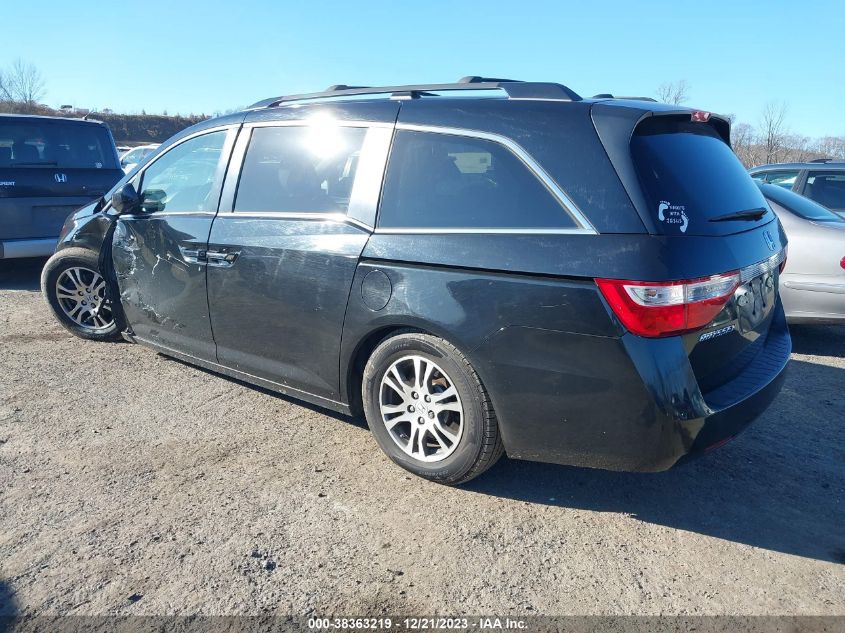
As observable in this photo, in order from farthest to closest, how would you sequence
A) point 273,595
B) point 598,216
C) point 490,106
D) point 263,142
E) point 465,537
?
point 263,142
point 490,106
point 465,537
point 598,216
point 273,595

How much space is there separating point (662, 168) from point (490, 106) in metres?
0.83

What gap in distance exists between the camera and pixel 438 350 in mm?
3057

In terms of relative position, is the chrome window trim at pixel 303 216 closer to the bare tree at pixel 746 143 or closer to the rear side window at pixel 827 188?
the rear side window at pixel 827 188

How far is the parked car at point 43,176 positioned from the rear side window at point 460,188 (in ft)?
18.0

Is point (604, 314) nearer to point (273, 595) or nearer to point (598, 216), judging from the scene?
point (598, 216)

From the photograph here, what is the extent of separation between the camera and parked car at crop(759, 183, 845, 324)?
17.5ft

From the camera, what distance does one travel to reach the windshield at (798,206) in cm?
567

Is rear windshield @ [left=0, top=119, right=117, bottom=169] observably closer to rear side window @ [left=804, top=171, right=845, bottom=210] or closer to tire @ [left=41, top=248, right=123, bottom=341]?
tire @ [left=41, top=248, right=123, bottom=341]

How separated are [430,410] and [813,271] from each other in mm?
3929

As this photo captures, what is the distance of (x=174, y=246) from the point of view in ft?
13.9

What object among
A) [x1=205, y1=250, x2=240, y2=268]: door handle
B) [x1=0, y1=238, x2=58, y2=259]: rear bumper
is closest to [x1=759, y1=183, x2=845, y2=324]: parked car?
[x1=205, y1=250, x2=240, y2=268]: door handle

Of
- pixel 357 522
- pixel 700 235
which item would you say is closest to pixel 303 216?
pixel 357 522

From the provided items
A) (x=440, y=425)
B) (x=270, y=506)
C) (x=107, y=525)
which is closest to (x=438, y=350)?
(x=440, y=425)

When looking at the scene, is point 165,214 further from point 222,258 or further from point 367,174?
point 367,174
